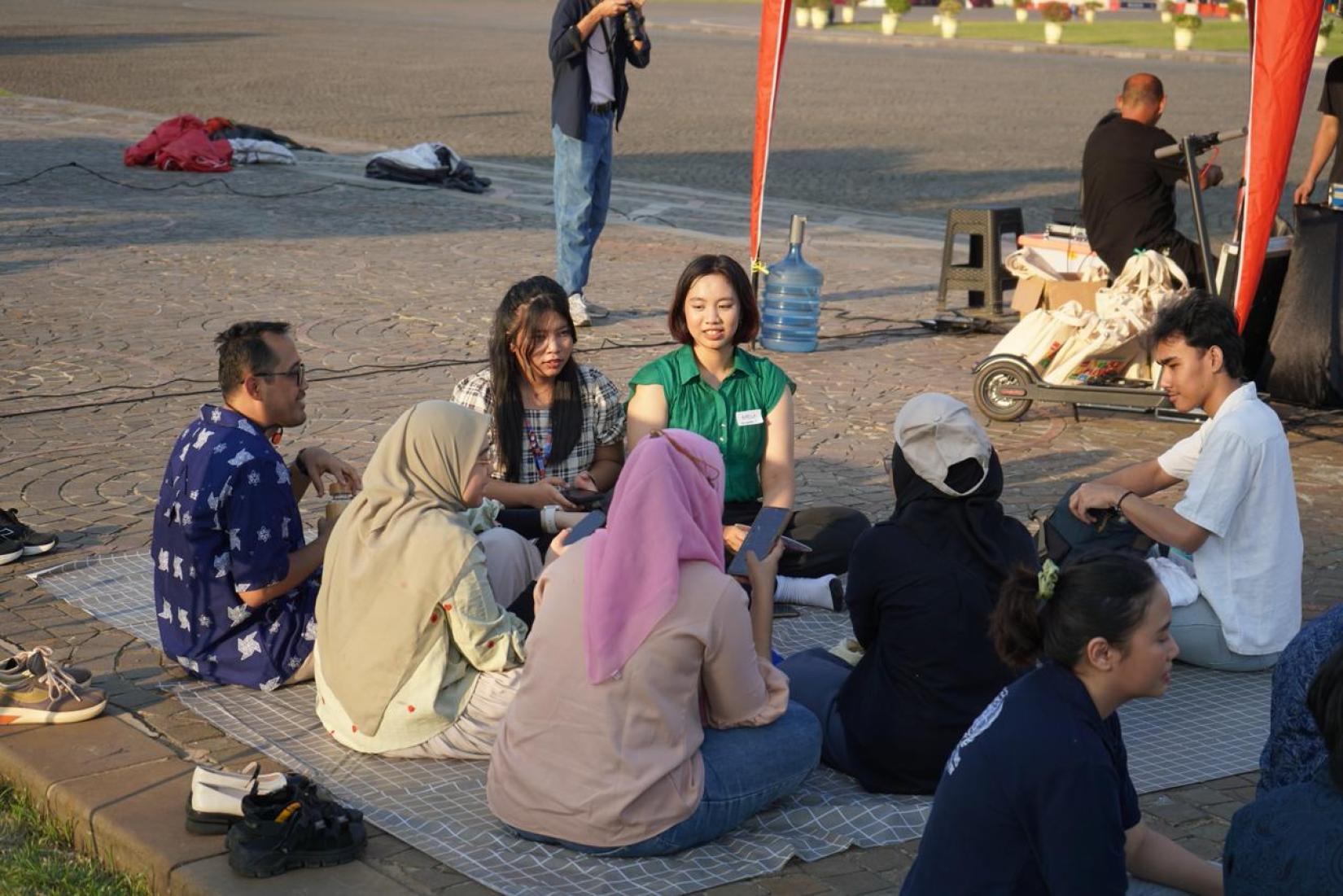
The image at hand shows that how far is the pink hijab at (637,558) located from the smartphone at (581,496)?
5.44 feet

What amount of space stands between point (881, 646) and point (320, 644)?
145cm

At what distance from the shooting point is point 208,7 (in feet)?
148

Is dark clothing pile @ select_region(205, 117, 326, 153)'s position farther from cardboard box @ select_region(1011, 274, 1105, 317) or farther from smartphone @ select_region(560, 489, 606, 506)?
smartphone @ select_region(560, 489, 606, 506)

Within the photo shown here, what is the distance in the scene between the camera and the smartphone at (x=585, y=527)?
445 cm

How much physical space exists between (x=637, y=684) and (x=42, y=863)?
Answer: 4.76 ft

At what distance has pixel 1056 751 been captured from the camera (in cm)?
273

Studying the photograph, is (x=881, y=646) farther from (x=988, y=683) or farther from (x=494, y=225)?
(x=494, y=225)

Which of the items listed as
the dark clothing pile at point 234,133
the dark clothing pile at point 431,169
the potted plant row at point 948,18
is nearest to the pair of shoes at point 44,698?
the dark clothing pile at point 431,169

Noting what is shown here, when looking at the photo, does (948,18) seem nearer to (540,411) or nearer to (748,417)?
(748,417)

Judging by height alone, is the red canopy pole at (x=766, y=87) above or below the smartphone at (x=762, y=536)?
above

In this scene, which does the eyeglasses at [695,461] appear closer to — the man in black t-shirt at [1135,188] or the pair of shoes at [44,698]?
the pair of shoes at [44,698]

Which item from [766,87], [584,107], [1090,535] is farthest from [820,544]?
[584,107]

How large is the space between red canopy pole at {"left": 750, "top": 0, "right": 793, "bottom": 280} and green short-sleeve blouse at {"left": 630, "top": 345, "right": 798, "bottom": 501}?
3.67 meters

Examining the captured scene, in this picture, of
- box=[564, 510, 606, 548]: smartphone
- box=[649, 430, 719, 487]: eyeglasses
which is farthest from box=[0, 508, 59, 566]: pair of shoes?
box=[649, 430, 719, 487]: eyeglasses
